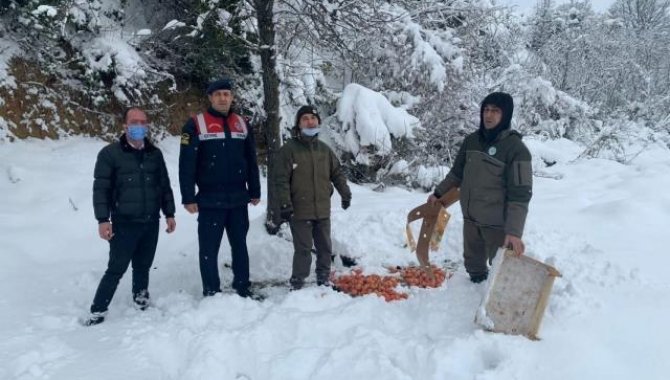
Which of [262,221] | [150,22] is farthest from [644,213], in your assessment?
[150,22]

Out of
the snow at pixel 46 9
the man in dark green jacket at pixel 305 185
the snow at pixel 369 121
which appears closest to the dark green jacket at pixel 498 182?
the man in dark green jacket at pixel 305 185

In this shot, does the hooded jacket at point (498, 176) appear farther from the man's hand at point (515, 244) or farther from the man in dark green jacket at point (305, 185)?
the man in dark green jacket at point (305, 185)

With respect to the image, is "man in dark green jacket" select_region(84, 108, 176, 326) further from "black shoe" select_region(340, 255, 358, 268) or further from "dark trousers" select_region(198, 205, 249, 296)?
"black shoe" select_region(340, 255, 358, 268)

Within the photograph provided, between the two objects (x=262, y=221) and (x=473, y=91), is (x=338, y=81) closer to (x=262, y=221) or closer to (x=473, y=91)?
(x=473, y=91)

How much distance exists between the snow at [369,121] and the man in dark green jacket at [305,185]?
4.39 meters

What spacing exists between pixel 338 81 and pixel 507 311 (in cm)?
930

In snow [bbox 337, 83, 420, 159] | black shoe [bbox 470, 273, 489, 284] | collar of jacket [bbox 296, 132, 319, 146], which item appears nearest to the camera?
black shoe [bbox 470, 273, 489, 284]

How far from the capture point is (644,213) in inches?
258

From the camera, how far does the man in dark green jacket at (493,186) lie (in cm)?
376

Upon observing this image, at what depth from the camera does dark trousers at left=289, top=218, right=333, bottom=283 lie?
4727mm

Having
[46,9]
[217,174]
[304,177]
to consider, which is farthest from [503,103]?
[46,9]

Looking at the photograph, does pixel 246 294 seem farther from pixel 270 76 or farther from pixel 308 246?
pixel 270 76

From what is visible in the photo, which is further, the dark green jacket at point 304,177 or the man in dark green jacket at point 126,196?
the dark green jacket at point 304,177

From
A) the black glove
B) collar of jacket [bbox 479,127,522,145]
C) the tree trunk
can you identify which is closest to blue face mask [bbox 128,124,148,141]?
the black glove
